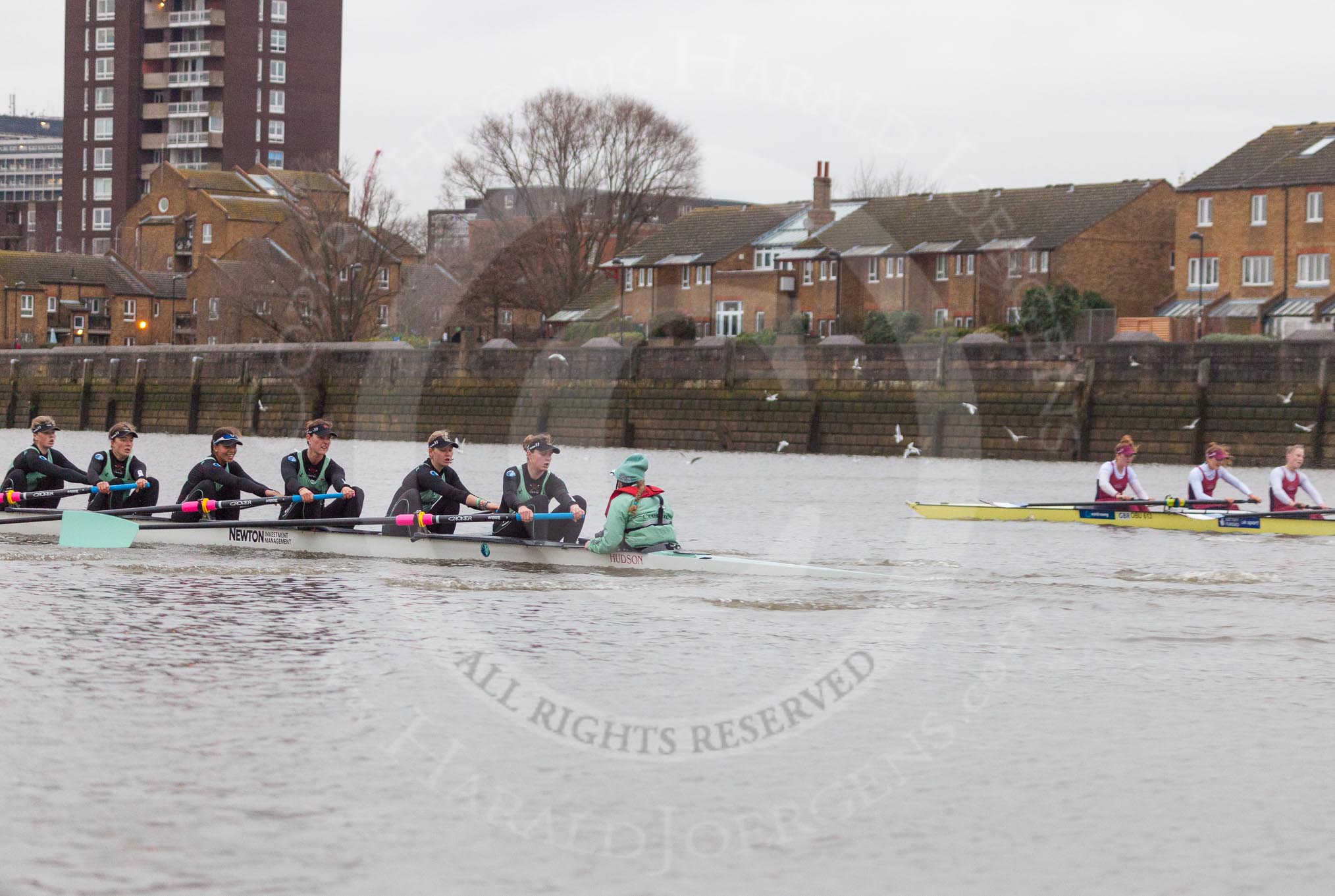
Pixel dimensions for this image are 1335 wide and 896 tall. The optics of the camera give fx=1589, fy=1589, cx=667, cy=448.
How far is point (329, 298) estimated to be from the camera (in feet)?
250

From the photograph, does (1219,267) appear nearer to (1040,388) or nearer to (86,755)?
(1040,388)

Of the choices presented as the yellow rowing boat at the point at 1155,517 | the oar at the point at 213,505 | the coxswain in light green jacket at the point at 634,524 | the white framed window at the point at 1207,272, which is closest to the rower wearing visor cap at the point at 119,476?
the oar at the point at 213,505

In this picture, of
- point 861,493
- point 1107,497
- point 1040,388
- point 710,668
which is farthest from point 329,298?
point 710,668

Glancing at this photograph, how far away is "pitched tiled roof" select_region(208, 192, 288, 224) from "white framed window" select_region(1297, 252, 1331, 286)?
57.6m

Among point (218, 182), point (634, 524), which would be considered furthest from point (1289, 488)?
point (218, 182)

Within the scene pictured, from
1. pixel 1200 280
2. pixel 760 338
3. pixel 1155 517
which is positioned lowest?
pixel 1155 517

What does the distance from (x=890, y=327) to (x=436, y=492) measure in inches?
1768

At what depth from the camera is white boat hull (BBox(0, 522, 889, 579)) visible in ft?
57.3

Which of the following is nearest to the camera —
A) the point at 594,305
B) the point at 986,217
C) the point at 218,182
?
the point at 986,217

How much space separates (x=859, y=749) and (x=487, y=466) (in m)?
38.4

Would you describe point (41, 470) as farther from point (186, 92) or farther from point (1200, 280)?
point (186, 92)

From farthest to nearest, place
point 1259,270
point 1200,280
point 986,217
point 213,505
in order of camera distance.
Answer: point 986,217, point 1259,270, point 1200,280, point 213,505

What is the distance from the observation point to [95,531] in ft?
65.6

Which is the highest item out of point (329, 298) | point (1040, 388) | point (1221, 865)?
point (329, 298)
